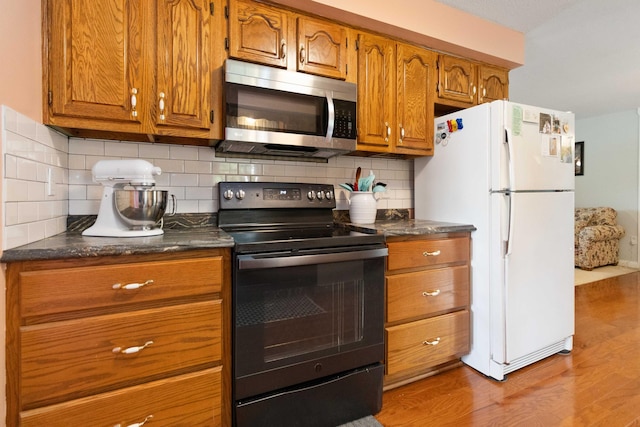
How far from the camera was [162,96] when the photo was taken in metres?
1.51

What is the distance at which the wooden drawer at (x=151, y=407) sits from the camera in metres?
1.09

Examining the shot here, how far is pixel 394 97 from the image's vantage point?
2.07 metres

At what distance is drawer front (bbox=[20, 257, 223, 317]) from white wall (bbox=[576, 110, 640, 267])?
21.2 ft

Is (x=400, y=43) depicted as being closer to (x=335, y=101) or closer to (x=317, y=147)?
(x=335, y=101)

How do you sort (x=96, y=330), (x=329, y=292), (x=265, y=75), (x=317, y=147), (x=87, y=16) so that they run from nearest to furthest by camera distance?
(x=96, y=330), (x=87, y=16), (x=329, y=292), (x=265, y=75), (x=317, y=147)

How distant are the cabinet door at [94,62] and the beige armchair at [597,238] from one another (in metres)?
5.79

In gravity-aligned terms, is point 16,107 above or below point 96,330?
above

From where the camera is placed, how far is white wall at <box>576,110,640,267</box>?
497 centimetres

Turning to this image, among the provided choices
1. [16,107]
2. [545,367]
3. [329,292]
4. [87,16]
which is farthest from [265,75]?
[545,367]

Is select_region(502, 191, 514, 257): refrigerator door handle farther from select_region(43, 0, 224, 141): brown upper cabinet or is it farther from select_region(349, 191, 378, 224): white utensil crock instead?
select_region(43, 0, 224, 141): brown upper cabinet

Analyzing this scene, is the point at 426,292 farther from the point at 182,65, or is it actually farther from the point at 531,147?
the point at 182,65

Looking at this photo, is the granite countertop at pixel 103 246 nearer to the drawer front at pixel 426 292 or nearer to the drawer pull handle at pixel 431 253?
the drawer front at pixel 426 292

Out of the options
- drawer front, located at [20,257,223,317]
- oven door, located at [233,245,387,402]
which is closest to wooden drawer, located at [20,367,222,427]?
oven door, located at [233,245,387,402]

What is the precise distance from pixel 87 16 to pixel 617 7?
317 centimetres
